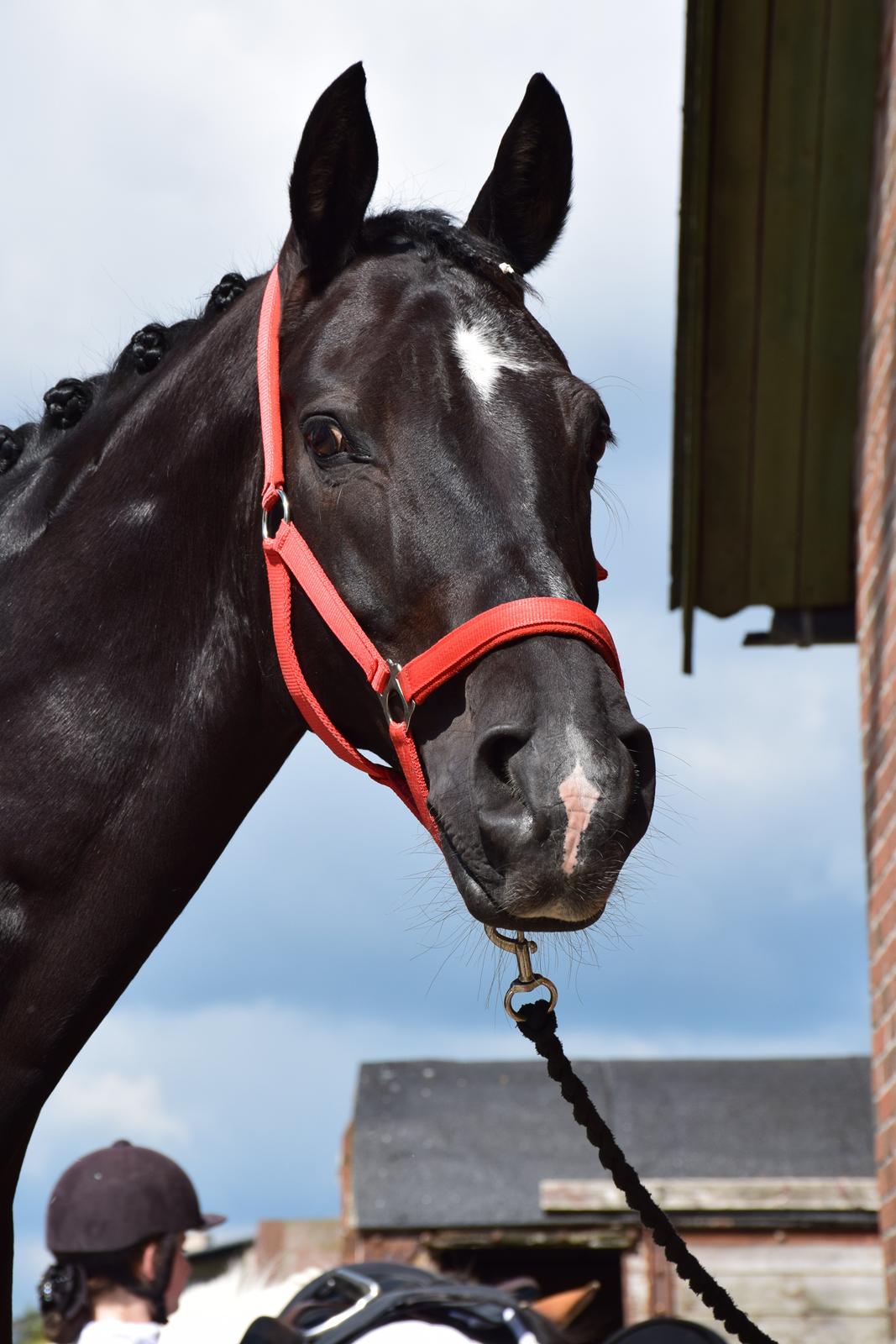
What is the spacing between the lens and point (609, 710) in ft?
5.93

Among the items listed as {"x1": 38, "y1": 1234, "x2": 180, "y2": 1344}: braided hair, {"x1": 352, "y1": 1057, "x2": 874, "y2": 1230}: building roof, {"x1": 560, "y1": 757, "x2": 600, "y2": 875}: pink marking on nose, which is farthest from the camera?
{"x1": 352, "y1": 1057, "x2": 874, "y2": 1230}: building roof

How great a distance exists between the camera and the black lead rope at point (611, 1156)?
6.95 ft

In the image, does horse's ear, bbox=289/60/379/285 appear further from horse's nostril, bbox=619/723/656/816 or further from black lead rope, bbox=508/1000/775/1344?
black lead rope, bbox=508/1000/775/1344

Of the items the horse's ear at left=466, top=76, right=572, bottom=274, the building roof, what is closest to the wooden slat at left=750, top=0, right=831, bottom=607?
the horse's ear at left=466, top=76, right=572, bottom=274

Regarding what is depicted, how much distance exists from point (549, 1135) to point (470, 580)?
372 inches

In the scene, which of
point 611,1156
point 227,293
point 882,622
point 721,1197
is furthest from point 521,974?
point 721,1197

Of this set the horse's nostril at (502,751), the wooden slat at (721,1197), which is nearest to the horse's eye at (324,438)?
the horse's nostril at (502,751)

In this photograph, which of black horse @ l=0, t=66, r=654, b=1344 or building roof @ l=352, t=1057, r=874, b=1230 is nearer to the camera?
black horse @ l=0, t=66, r=654, b=1344

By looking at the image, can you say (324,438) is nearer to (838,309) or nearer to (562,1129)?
(838,309)

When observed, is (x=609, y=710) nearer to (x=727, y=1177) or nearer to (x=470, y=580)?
(x=470, y=580)

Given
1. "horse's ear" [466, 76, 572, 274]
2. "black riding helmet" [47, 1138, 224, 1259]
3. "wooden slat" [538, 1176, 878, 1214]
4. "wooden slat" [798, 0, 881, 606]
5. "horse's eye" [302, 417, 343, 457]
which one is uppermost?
"wooden slat" [798, 0, 881, 606]

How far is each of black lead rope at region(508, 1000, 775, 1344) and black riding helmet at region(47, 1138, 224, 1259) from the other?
7.35 feet

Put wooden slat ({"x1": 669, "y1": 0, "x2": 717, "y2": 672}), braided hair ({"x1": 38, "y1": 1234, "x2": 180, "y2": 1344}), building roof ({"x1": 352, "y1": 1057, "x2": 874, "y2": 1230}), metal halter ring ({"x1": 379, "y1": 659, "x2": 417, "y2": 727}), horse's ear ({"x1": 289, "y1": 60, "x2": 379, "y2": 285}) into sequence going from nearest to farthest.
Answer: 1. metal halter ring ({"x1": 379, "y1": 659, "x2": 417, "y2": 727})
2. horse's ear ({"x1": 289, "y1": 60, "x2": 379, "y2": 285})
3. braided hair ({"x1": 38, "y1": 1234, "x2": 180, "y2": 1344})
4. wooden slat ({"x1": 669, "y1": 0, "x2": 717, "y2": 672})
5. building roof ({"x1": 352, "y1": 1057, "x2": 874, "y2": 1230})

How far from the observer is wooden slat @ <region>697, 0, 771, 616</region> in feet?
15.9
